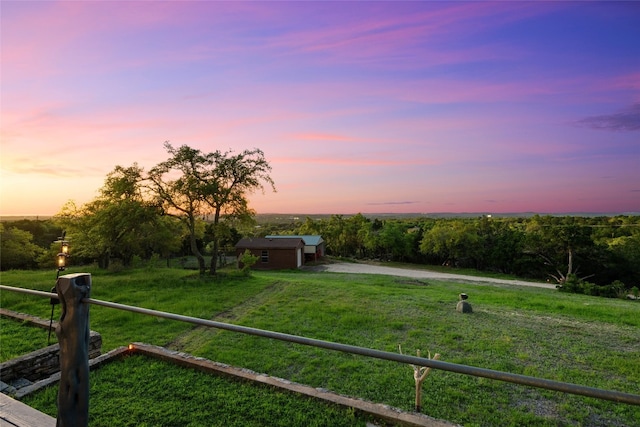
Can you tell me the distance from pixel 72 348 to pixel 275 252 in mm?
27230

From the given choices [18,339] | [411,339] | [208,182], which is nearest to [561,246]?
[411,339]

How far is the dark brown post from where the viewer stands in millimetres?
2045

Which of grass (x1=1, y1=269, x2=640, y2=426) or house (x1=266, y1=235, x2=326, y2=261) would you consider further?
house (x1=266, y1=235, x2=326, y2=261)

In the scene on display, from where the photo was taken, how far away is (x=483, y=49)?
33.0ft

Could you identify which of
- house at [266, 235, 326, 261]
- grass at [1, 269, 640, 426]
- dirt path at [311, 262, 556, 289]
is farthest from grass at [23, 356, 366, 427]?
house at [266, 235, 326, 261]

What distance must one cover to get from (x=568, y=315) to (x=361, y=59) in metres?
11.5

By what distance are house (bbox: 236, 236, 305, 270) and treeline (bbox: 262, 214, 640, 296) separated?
10.7 meters

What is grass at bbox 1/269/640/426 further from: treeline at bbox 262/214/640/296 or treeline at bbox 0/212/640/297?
treeline at bbox 262/214/640/296

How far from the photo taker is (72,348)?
2.07m

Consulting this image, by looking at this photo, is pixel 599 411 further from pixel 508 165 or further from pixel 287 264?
pixel 287 264

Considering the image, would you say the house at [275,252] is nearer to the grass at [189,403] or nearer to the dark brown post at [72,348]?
the grass at [189,403]

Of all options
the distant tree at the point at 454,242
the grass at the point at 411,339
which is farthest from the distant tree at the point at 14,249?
the distant tree at the point at 454,242

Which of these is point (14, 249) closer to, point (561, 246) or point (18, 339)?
point (18, 339)

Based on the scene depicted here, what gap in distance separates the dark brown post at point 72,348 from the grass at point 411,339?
3.97m
